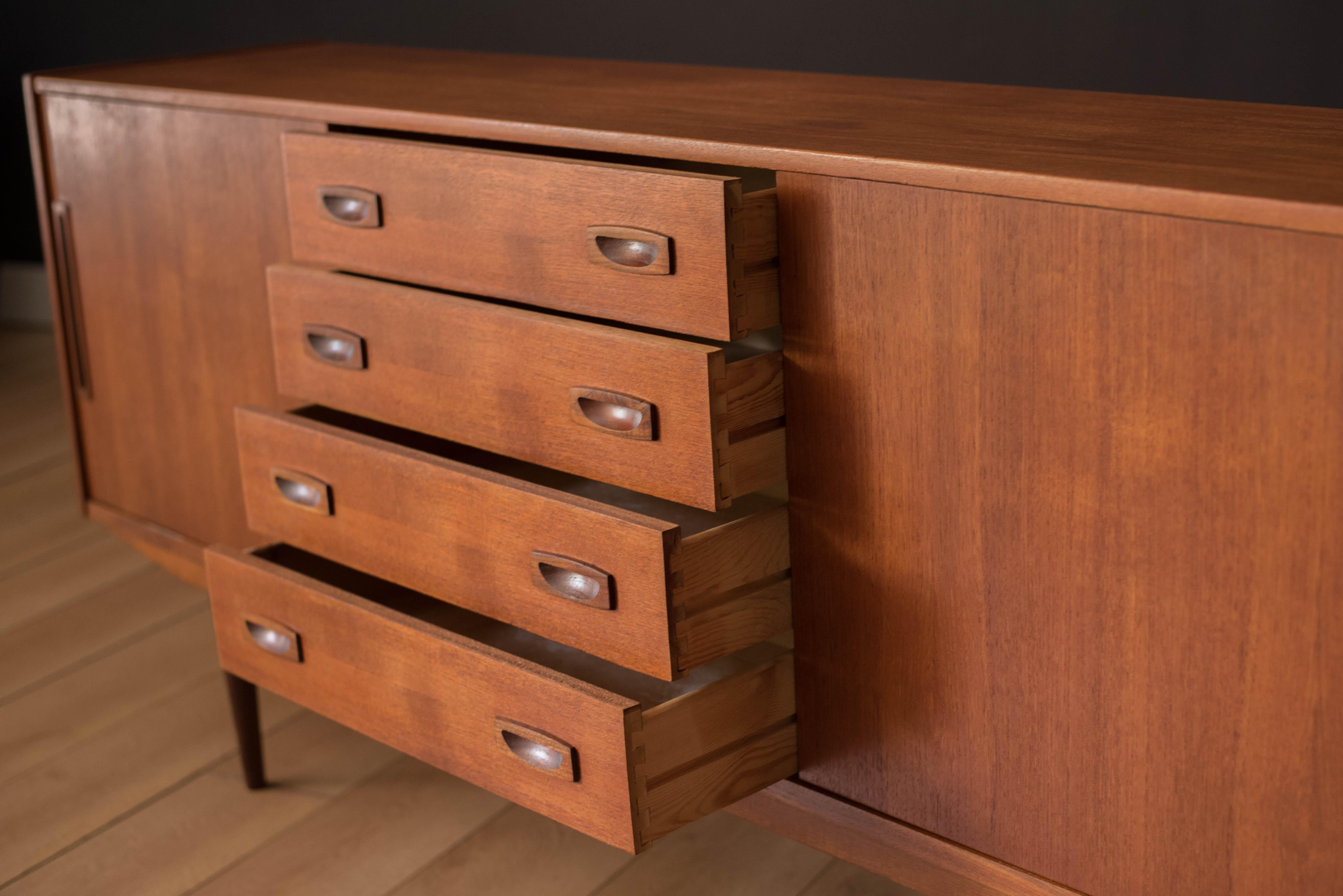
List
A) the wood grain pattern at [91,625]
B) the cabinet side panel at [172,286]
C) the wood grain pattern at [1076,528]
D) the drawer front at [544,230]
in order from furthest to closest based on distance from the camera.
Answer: the wood grain pattern at [91,625] → the cabinet side panel at [172,286] → the drawer front at [544,230] → the wood grain pattern at [1076,528]

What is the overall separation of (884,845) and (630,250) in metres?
0.56

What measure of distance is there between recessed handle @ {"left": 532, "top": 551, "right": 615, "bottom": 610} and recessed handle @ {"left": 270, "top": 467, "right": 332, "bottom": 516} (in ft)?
0.96

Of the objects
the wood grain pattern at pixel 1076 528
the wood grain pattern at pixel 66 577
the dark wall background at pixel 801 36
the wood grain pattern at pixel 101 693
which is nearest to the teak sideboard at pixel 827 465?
the wood grain pattern at pixel 1076 528

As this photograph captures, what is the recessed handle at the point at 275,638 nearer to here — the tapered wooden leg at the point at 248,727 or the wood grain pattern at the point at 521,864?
the tapered wooden leg at the point at 248,727

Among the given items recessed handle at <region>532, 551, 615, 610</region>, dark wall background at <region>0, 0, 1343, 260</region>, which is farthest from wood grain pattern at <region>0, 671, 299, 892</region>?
dark wall background at <region>0, 0, 1343, 260</region>

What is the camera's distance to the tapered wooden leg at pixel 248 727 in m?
1.49

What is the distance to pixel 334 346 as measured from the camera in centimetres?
139

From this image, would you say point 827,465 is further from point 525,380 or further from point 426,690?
point 426,690

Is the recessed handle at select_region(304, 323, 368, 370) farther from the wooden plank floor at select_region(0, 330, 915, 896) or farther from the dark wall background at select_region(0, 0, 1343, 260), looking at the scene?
the dark wall background at select_region(0, 0, 1343, 260)

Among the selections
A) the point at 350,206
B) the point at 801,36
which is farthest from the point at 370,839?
the point at 801,36

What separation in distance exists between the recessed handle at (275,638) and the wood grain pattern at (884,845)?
17.9 inches

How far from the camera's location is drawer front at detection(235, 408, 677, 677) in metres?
1.11

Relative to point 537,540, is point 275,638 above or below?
below

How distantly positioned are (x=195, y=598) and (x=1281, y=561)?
1.53 m
